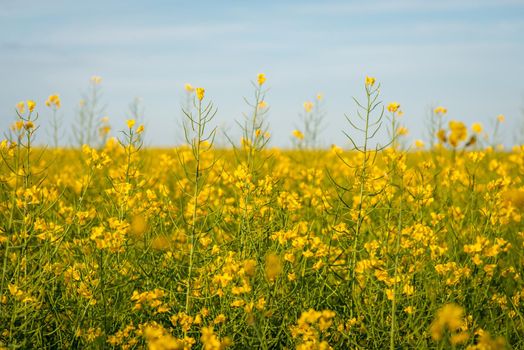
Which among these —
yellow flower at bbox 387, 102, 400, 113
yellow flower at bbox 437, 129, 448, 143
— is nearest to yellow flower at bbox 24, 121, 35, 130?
yellow flower at bbox 387, 102, 400, 113

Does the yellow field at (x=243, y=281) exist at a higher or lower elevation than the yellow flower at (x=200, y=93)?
lower

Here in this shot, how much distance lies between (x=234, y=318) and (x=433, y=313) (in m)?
0.97

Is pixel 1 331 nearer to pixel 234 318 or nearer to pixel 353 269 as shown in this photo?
pixel 234 318

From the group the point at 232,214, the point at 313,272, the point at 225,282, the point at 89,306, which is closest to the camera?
the point at 225,282

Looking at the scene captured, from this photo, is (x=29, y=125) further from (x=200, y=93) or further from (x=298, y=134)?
(x=298, y=134)

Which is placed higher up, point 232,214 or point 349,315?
point 232,214

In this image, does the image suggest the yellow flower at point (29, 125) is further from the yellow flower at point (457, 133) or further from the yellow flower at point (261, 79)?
the yellow flower at point (457, 133)

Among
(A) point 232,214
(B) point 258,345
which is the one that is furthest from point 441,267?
(A) point 232,214

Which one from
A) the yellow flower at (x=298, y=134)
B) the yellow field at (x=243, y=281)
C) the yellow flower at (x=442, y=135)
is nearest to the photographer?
the yellow field at (x=243, y=281)

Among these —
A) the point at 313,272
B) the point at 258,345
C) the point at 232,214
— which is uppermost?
the point at 232,214

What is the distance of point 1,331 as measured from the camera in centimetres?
260

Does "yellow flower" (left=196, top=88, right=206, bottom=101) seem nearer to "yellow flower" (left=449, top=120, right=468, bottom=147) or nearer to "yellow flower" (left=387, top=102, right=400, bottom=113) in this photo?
"yellow flower" (left=387, top=102, right=400, bottom=113)

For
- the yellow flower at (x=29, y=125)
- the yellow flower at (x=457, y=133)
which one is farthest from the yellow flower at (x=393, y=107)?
the yellow flower at (x=457, y=133)

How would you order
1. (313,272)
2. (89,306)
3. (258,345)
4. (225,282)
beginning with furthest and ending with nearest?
(313,272) → (89,306) → (258,345) → (225,282)
